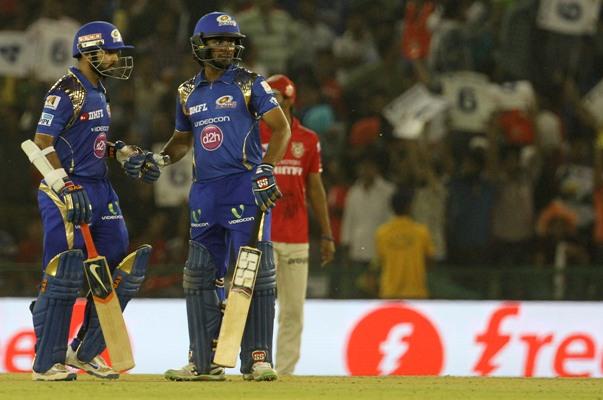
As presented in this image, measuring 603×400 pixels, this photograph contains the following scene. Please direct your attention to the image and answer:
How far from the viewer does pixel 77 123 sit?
7980 mm

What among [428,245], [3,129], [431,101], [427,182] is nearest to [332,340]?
[428,245]

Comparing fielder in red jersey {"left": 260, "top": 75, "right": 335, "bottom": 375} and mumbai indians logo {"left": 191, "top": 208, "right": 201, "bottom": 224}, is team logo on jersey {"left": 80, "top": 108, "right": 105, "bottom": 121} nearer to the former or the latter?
mumbai indians logo {"left": 191, "top": 208, "right": 201, "bottom": 224}

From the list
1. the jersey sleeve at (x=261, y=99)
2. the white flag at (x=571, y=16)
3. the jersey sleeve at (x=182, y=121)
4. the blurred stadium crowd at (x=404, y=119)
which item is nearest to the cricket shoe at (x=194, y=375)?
the jersey sleeve at (x=182, y=121)

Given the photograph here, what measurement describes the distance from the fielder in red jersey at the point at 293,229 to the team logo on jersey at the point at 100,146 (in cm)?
195

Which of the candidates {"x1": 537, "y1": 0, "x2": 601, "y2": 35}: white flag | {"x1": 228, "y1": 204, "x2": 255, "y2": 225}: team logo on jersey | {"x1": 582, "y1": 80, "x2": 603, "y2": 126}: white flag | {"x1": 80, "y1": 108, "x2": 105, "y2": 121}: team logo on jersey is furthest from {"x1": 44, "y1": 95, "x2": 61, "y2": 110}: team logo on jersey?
{"x1": 537, "y1": 0, "x2": 601, "y2": 35}: white flag

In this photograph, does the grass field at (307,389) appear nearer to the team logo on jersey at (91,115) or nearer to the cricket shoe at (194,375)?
the cricket shoe at (194,375)

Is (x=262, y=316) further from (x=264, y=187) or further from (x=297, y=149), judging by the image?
(x=297, y=149)

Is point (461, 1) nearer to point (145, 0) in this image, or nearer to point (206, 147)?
point (145, 0)

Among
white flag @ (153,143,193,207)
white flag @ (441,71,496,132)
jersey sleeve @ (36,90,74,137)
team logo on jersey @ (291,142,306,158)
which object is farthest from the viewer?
white flag @ (441,71,496,132)

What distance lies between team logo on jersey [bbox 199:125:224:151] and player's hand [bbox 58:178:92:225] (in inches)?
28.7

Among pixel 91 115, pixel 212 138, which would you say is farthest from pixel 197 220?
pixel 91 115

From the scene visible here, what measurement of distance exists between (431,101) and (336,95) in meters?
1.00

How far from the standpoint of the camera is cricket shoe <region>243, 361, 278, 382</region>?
788cm

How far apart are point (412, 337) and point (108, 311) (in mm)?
4434
